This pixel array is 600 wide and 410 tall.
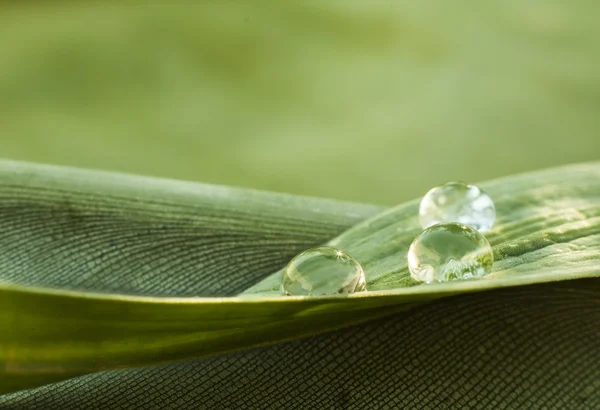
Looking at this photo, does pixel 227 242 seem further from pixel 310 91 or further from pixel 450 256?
pixel 310 91

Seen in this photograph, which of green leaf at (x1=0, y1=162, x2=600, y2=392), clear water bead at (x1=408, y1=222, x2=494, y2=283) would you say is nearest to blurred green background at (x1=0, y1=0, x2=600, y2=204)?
green leaf at (x1=0, y1=162, x2=600, y2=392)

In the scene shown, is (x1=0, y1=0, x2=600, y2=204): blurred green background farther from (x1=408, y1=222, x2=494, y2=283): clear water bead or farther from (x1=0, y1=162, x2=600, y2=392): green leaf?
(x1=408, y1=222, x2=494, y2=283): clear water bead

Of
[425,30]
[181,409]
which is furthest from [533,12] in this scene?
[181,409]

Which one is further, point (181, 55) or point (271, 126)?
point (181, 55)

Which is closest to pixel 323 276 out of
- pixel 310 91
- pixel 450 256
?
pixel 450 256

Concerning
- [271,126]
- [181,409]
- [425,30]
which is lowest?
[181,409]

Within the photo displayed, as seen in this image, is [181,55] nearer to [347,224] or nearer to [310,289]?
[347,224]

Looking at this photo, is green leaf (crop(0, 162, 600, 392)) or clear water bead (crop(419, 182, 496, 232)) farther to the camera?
clear water bead (crop(419, 182, 496, 232))
